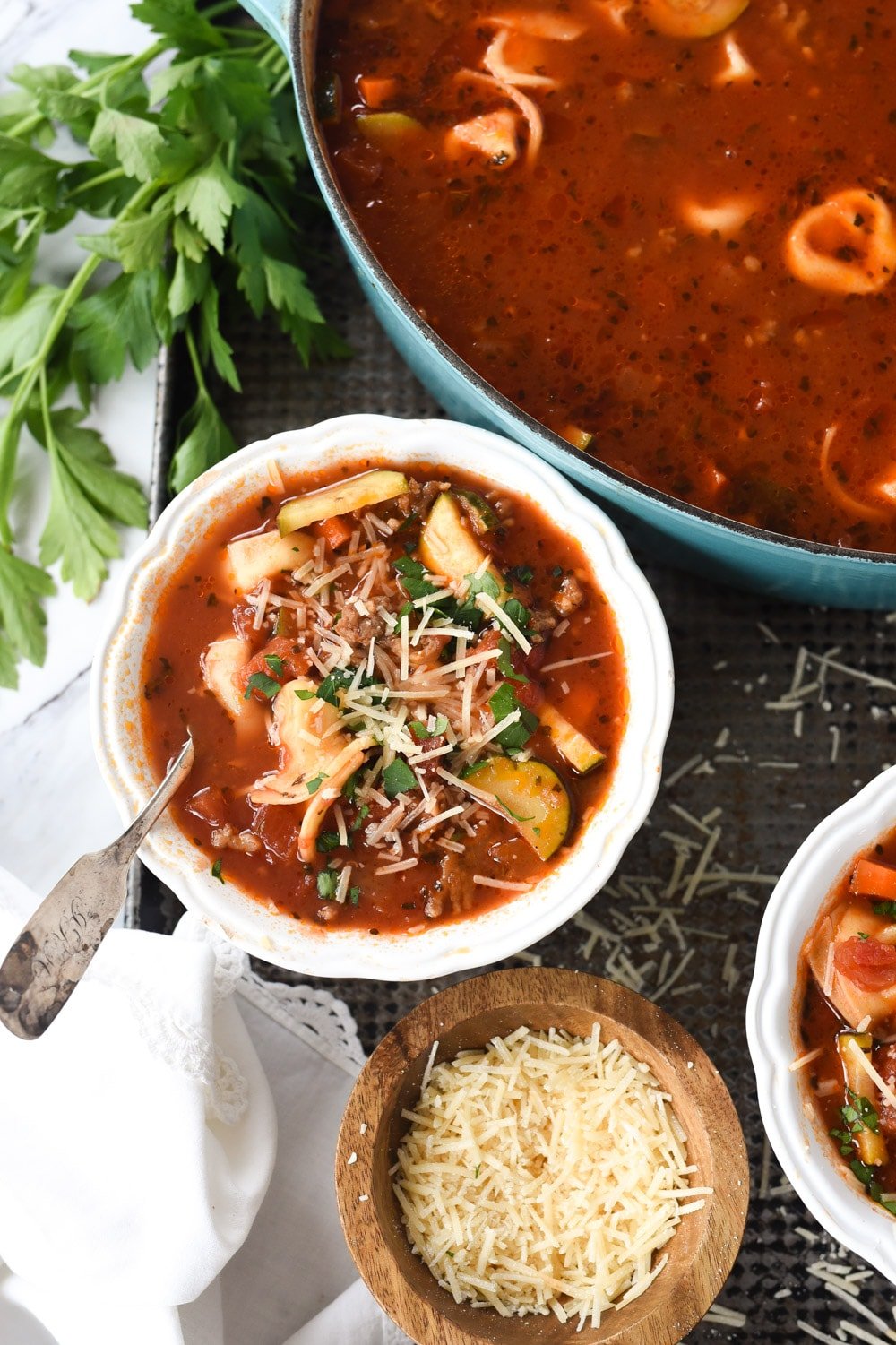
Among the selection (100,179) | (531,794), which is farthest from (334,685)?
(100,179)

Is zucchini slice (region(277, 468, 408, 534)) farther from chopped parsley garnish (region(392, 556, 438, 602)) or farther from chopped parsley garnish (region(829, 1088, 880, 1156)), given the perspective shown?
chopped parsley garnish (region(829, 1088, 880, 1156))

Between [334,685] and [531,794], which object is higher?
[334,685]

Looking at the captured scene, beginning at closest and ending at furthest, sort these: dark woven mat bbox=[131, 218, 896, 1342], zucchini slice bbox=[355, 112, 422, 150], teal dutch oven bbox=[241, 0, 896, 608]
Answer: teal dutch oven bbox=[241, 0, 896, 608] → zucchini slice bbox=[355, 112, 422, 150] → dark woven mat bbox=[131, 218, 896, 1342]

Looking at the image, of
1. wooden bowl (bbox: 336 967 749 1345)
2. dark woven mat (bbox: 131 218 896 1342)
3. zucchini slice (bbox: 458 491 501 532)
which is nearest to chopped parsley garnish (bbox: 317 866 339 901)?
wooden bowl (bbox: 336 967 749 1345)

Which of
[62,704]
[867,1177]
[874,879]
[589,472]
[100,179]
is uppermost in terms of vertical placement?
[100,179]

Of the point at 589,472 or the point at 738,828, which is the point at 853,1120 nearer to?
the point at 738,828

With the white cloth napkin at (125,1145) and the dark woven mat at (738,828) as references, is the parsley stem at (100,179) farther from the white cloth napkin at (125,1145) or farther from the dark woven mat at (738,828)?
Result: the white cloth napkin at (125,1145)
